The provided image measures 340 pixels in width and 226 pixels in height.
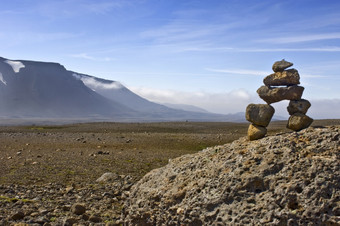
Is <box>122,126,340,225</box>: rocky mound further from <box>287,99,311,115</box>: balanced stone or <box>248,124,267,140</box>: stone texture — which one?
<box>287,99,311,115</box>: balanced stone

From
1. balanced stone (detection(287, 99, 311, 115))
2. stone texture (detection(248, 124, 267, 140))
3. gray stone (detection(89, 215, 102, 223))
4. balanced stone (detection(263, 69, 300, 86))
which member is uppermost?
balanced stone (detection(263, 69, 300, 86))

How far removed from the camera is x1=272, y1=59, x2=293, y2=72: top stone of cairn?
35.6 feet

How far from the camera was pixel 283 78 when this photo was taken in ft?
35.2

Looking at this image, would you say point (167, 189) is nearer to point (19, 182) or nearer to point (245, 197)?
point (245, 197)

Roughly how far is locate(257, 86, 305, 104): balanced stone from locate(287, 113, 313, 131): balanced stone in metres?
0.57

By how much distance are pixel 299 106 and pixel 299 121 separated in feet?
1.58

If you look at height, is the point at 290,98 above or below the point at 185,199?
above

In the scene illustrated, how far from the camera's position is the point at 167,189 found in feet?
32.2

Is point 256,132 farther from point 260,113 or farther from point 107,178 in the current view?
point 107,178

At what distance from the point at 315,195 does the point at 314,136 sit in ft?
7.04

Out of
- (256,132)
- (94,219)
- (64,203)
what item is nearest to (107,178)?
(64,203)

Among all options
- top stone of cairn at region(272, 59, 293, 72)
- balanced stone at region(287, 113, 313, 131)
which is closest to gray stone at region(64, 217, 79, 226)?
balanced stone at region(287, 113, 313, 131)

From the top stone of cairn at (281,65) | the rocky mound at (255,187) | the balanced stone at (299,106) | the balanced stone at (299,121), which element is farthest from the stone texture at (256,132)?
the top stone of cairn at (281,65)

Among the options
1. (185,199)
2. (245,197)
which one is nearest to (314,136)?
(245,197)
